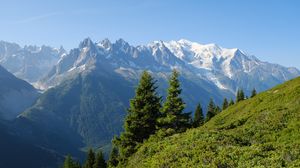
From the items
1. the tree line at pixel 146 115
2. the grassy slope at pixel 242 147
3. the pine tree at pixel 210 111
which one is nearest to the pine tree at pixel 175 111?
the tree line at pixel 146 115

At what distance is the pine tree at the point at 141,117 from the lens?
59.0 meters

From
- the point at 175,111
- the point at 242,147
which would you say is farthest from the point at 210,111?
the point at 242,147

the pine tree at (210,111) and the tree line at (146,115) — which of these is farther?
the pine tree at (210,111)

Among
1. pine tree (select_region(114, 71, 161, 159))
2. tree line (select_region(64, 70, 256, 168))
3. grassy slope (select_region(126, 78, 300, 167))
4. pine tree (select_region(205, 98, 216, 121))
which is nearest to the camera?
grassy slope (select_region(126, 78, 300, 167))

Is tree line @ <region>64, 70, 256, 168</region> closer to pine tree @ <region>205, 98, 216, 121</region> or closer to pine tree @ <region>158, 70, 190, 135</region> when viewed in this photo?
pine tree @ <region>158, 70, 190, 135</region>

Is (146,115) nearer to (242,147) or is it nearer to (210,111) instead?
(242,147)

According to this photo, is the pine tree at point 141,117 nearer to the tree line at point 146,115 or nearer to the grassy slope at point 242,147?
the tree line at point 146,115

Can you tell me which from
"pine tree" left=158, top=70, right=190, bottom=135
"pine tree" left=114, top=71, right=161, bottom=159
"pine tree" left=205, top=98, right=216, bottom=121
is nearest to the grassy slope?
"pine tree" left=158, top=70, right=190, bottom=135

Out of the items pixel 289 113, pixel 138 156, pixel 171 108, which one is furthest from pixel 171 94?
pixel 138 156

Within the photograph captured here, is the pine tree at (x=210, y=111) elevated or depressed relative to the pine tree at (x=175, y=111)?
elevated

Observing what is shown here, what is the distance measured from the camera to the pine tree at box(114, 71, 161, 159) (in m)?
59.0

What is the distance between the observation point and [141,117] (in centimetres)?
5912

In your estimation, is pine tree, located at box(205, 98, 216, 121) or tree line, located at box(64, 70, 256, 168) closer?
tree line, located at box(64, 70, 256, 168)

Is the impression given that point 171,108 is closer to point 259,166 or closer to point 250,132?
point 250,132
